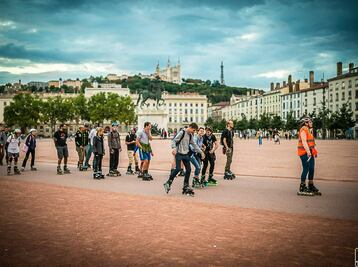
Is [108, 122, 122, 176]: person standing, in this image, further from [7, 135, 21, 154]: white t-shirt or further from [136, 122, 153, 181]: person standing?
[7, 135, 21, 154]: white t-shirt

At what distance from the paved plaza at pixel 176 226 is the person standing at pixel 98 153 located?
5.96 ft

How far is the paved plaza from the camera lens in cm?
473

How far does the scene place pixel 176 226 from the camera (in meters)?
6.25

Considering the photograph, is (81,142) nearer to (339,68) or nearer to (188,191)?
(188,191)

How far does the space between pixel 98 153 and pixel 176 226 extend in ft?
24.2

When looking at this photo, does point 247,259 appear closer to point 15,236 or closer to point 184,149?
point 15,236

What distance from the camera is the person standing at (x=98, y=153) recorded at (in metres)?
12.7

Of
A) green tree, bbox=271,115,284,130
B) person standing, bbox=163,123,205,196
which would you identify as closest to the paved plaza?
person standing, bbox=163,123,205,196

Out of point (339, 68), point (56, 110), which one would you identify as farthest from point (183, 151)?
point (56, 110)

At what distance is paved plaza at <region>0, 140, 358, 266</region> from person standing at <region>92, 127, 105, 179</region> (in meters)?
1.82

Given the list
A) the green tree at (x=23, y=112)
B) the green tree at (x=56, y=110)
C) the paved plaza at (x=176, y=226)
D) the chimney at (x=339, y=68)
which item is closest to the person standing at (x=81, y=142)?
the paved plaza at (x=176, y=226)

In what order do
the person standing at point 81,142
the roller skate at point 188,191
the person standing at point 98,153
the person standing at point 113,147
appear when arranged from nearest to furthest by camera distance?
the roller skate at point 188,191 → the person standing at point 98,153 → the person standing at point 113,147 → the person standing at point 81,142

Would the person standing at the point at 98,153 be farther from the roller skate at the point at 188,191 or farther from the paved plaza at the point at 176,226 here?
the roller skate at the point at 188,191

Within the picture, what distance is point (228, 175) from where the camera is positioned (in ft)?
40.5
